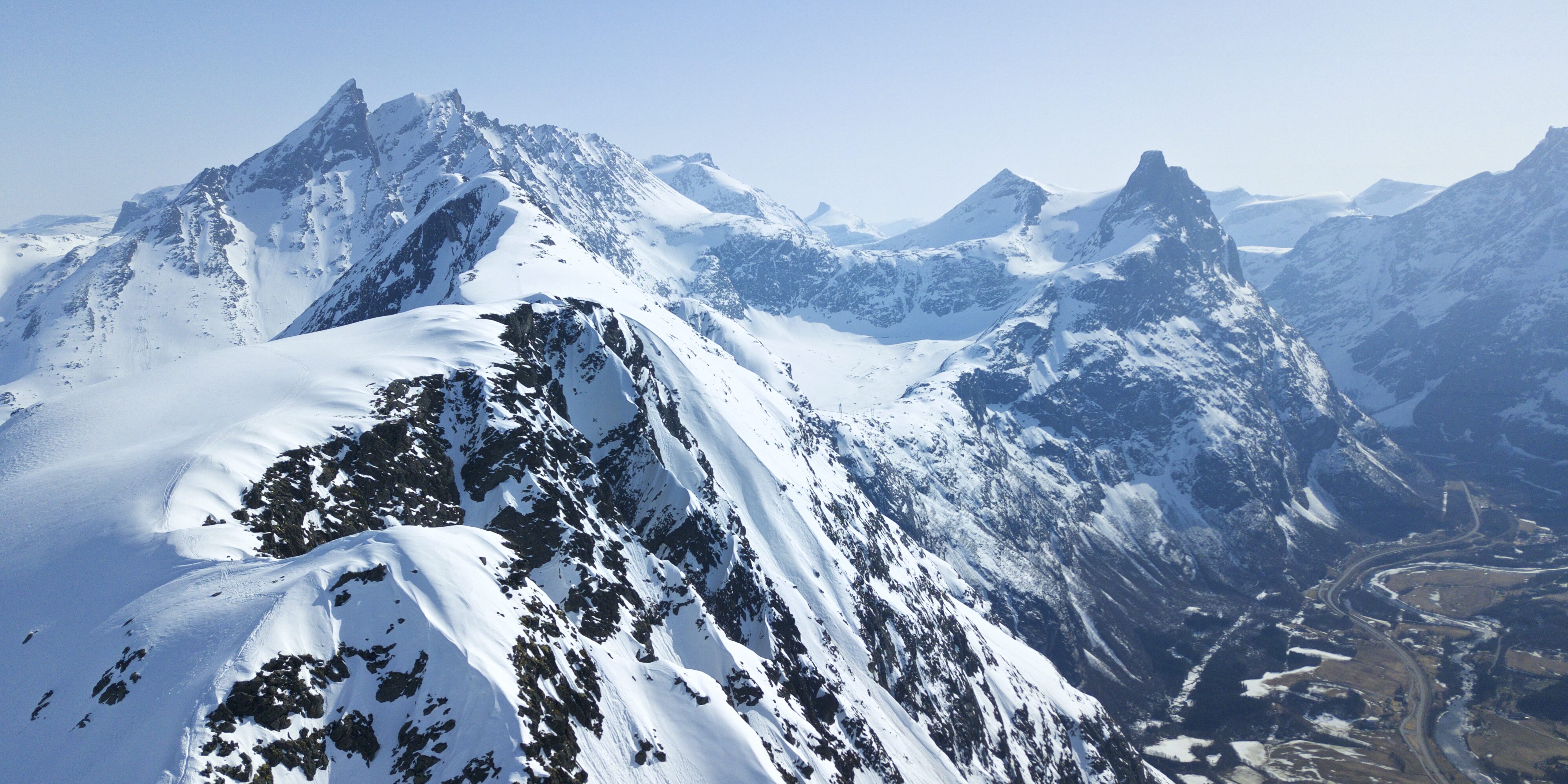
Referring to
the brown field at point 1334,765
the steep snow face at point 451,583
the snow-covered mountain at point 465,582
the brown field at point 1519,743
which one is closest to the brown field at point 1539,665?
the brown field at point 1519,743

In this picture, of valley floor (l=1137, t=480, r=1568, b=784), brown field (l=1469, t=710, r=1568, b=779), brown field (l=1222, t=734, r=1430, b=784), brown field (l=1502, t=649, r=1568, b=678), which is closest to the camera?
brown field (l=1222, t=734, r=1430, b=784)

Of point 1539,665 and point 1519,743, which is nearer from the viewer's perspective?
point 1519,743

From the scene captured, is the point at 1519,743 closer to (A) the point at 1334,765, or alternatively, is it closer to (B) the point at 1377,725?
(B) the point at 1377,725

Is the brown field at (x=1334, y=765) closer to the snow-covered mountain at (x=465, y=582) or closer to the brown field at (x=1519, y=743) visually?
the brown field at (x=1519, y=743)

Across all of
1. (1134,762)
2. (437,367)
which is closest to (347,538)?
(437,367)

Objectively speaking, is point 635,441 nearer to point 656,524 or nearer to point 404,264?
point 656,524

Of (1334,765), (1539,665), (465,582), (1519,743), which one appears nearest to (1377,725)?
(1334,765)

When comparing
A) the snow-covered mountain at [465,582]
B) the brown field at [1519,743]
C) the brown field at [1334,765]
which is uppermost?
the snow-covered mountain at [465,582]

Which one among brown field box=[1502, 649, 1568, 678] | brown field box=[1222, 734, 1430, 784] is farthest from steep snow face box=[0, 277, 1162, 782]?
brown field box=[1502, 649, 1568, 678]

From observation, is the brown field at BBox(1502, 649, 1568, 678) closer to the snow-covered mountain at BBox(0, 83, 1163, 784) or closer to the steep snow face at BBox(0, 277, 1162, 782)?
the snow-covered mountain at BBox(0, 83, 1163, 784)
